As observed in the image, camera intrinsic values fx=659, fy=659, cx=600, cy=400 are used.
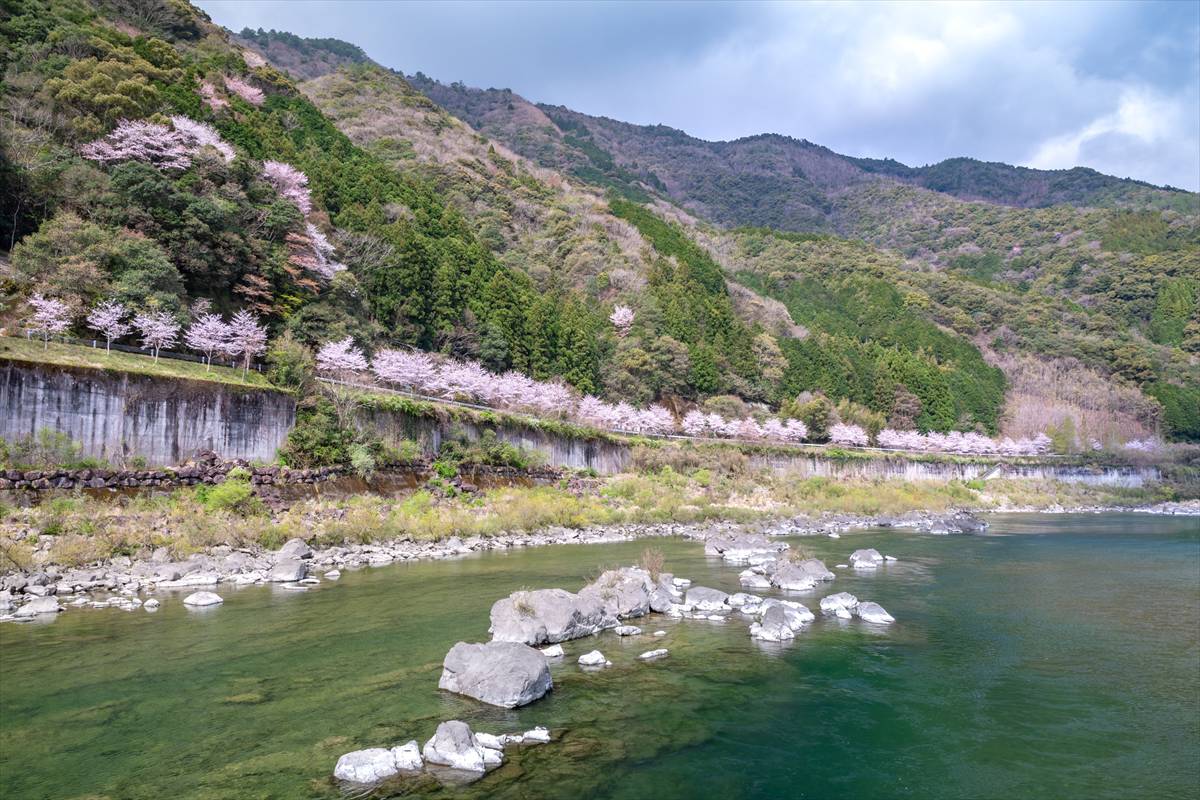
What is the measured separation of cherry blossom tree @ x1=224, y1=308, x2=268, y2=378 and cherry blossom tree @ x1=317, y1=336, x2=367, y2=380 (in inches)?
115

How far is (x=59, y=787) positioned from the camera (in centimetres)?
593

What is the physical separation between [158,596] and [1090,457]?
7937cm

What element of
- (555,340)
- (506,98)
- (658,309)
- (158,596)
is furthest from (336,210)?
(506,98)

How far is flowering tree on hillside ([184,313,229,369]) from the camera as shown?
992 inches

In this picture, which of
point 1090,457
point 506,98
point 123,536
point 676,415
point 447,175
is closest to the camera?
point 123,536

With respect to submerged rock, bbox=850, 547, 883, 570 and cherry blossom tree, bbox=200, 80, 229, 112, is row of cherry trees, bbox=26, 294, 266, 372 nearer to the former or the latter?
cherry blossom tree, bbox=200, 80, 229, 112

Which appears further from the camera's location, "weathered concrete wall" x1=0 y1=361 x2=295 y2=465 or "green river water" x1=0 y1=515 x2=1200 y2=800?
"weathered concrete wall" x1=0 y1=361 x2=295 y2=465

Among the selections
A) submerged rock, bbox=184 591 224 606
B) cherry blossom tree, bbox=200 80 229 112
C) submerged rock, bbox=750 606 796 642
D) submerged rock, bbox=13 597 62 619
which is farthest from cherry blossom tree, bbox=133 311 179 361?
cherry blossom tree, bbox=200 80 229 112

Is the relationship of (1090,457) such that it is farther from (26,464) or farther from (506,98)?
(506,98)

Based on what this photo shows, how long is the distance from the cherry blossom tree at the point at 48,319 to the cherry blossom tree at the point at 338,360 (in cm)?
1051

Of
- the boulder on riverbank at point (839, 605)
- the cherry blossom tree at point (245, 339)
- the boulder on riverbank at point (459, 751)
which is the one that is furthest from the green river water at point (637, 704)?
the cherry blossom tree at point (245, 339)

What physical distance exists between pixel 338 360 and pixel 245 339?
483 centimetres

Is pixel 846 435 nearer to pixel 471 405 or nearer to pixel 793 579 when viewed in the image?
pixel 471 405

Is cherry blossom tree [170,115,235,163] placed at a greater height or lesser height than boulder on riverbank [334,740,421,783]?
greater
